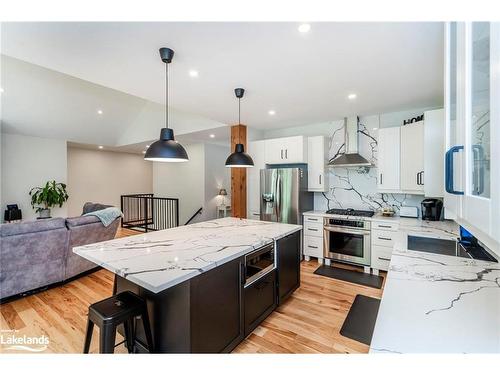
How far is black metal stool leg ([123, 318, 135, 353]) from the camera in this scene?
5.21 ft

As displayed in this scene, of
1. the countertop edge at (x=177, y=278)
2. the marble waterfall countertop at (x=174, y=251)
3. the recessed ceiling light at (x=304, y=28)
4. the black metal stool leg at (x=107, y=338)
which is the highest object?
the recessed ceiling light at (x=304, y=28)

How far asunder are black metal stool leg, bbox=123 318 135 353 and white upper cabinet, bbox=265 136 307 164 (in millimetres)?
3268

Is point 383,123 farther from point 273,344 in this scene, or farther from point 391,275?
point 273,344

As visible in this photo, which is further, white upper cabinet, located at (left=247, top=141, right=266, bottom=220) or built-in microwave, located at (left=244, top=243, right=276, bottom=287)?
white upper cabinet, located at (left=247, top=141, right=266, bottom=220)

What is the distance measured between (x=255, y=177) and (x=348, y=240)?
2009mm

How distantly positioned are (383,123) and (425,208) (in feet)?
4.85

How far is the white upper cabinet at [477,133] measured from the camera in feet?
1.86

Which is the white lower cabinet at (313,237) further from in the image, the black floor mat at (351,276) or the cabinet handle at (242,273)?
the cabinet handle at (242,273)

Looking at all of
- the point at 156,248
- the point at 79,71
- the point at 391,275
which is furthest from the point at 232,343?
the point at 79,71

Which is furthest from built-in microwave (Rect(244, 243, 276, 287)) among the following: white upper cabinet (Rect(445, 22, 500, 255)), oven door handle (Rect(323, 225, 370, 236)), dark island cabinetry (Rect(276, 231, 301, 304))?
oven door handle (Rect(323, 225, 370, 236))

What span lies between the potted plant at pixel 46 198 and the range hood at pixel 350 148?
6.25m

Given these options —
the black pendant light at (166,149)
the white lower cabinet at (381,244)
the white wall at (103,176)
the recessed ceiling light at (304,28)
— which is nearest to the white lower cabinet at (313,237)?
the white lower cabinet at (381,244)

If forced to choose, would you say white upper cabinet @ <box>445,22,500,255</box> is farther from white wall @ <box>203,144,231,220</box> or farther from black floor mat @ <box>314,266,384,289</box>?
white wall @ <box>203,144,231,220</box>

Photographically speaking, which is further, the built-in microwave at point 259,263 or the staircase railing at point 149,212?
the staircase railing at point 149,212
